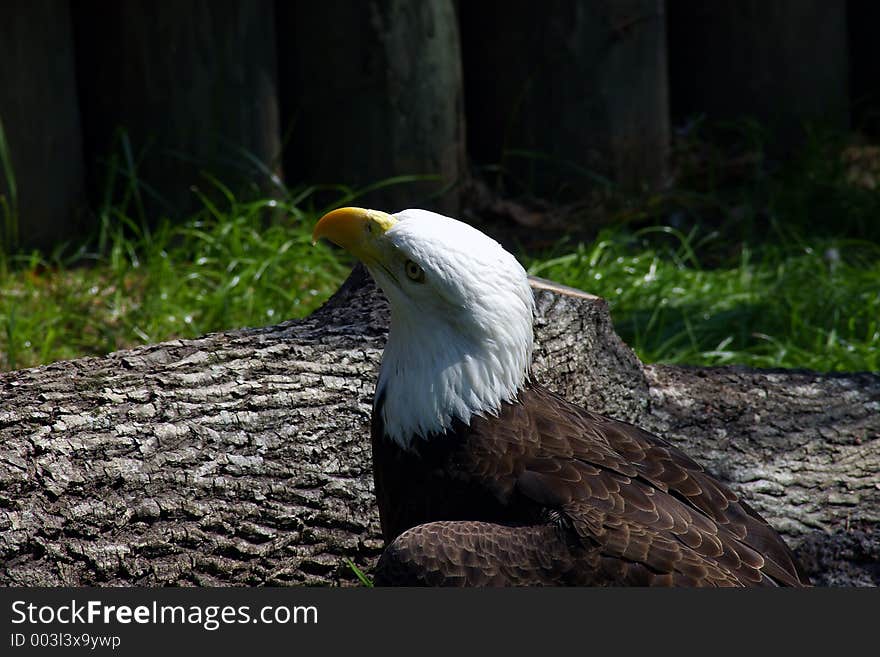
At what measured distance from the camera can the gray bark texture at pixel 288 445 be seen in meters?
3.31

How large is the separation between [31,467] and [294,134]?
3.25 meters

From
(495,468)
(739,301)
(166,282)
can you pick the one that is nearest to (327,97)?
(166,282)

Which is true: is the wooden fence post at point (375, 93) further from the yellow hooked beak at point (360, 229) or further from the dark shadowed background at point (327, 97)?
the yellow hooked beak at point (360, 229)

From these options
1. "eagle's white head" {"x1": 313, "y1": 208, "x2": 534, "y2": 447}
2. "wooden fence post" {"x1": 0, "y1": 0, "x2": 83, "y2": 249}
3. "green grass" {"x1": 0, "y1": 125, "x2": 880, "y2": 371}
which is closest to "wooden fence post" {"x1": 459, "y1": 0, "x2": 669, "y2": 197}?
"green grass" {"x1": 0, "y1": 125, "x2": 880, "y2": 371}

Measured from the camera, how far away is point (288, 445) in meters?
3.61

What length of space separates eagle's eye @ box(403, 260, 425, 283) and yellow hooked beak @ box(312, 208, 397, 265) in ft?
0.28

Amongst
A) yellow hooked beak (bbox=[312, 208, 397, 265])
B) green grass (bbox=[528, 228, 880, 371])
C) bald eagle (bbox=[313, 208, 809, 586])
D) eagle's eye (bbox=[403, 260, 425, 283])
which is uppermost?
yellow hooked beak (bbox=[312, 208, 397, 265])

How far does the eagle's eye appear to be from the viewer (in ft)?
9.92

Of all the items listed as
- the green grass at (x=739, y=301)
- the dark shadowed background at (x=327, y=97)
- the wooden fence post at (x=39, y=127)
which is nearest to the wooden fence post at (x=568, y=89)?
the dark shadowed background at (x=327, y=97)

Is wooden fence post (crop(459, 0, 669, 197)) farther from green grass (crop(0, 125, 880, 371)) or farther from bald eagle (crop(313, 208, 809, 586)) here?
bald eagle (crop(313, 208, 809, 586))

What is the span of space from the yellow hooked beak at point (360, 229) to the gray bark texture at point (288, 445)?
2.31ft

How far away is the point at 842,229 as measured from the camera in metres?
6.61

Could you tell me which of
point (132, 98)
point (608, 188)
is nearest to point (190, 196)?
point (132, 98)

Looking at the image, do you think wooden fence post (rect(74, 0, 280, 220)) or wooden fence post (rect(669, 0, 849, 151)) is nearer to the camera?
wooden fence post (rect(74, 0, 280, 220))
